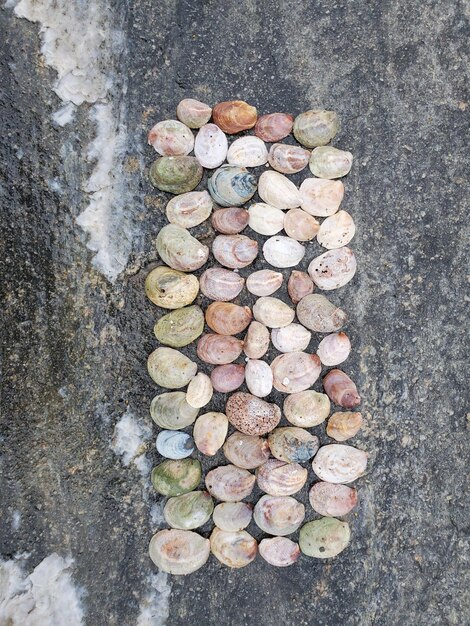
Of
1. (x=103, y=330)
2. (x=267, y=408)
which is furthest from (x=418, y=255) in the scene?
(x=103, y=330)

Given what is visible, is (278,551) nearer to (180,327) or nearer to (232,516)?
(232,516)

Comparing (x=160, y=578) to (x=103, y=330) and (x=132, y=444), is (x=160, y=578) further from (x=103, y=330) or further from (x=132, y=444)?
(x=103, y=330)

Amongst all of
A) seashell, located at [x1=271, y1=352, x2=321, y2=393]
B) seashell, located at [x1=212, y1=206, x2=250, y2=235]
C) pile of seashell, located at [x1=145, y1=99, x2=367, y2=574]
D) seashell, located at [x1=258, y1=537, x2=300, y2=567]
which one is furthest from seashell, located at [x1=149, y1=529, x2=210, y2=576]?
seashell, located at [x1=212, y1=206, x2=250, y2=235]

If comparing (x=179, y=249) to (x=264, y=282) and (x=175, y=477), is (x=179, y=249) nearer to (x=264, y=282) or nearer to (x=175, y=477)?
(x=264, y=282)

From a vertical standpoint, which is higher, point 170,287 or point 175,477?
point 170,287

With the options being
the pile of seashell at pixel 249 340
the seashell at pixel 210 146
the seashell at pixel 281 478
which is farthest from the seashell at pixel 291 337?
the seashell at pixel 210 146

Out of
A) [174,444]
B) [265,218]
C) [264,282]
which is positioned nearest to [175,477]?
[174,444]

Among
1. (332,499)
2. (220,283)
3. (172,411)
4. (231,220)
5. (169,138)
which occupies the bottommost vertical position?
(332,499)

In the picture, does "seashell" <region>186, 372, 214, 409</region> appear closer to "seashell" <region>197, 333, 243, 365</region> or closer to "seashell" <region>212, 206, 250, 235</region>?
"seashell" <region>197, 333, 243, 365</region>
